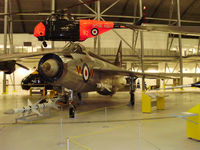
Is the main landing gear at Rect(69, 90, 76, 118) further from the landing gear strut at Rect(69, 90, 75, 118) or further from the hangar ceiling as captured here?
the hangar ceiling

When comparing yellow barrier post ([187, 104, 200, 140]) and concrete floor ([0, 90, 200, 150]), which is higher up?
yellow barrier post ([187, 104, 200, 140])

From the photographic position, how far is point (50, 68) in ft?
17.3

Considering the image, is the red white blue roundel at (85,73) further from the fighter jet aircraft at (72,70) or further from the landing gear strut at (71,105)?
the landing gear strut at (71,105)

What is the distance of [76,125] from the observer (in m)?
5.46

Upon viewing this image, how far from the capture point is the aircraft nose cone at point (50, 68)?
515 centimetres

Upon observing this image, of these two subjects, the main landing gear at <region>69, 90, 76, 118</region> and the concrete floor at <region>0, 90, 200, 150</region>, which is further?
the main landing gear at <region>69, 90, 76, 118</region>

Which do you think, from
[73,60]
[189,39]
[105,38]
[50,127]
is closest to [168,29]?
[73,60]

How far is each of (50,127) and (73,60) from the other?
236cm

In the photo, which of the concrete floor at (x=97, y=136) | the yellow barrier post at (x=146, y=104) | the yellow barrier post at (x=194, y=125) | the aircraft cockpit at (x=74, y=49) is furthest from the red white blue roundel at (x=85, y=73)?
the yellow barrier post at (x=194, y=125)

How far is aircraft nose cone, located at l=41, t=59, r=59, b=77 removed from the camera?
515 cm

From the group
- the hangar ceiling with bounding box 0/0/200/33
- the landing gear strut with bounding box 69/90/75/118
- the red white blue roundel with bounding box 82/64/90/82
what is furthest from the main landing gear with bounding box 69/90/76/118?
the hangar ceiling with bounding box 0/0/200/33

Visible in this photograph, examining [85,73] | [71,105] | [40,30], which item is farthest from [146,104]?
[40,30]

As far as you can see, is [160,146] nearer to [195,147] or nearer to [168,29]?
[195,147]

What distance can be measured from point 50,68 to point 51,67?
0.06 m
